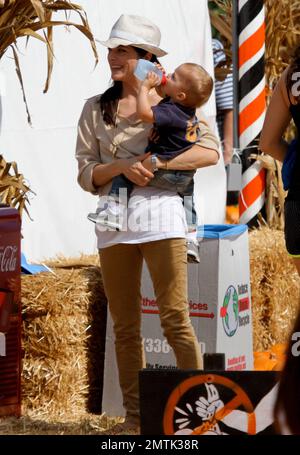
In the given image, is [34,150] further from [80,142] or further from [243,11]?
[243,11]

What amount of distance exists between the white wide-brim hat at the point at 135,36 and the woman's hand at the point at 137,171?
522 mm

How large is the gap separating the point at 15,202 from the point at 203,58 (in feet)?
8.55

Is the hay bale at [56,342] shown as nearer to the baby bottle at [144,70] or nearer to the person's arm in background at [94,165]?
the person's arm in background at [94,165]

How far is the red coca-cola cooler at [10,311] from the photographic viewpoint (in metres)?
5.60

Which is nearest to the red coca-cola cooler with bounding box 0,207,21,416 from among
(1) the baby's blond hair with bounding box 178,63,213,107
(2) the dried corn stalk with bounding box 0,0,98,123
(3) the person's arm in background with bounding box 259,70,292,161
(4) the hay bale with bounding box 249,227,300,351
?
(2) the dried corn stalk with bounding box 0,0,98,123

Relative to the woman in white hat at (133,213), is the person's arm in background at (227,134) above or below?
above

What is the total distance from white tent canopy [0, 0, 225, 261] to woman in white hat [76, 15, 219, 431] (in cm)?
107

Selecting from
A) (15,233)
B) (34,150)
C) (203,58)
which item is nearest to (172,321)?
Answer: (15,233)

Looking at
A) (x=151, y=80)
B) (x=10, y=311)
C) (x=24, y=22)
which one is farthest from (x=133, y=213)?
(x=24, y=22)

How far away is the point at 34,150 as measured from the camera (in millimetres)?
6809

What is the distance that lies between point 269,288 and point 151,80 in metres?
2.71

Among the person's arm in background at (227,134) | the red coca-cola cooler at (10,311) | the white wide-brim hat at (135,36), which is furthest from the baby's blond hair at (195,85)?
the person's arm in background at (227,134)

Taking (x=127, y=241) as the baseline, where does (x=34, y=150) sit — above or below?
above

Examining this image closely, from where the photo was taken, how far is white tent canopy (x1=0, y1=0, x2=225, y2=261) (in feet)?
21.9
